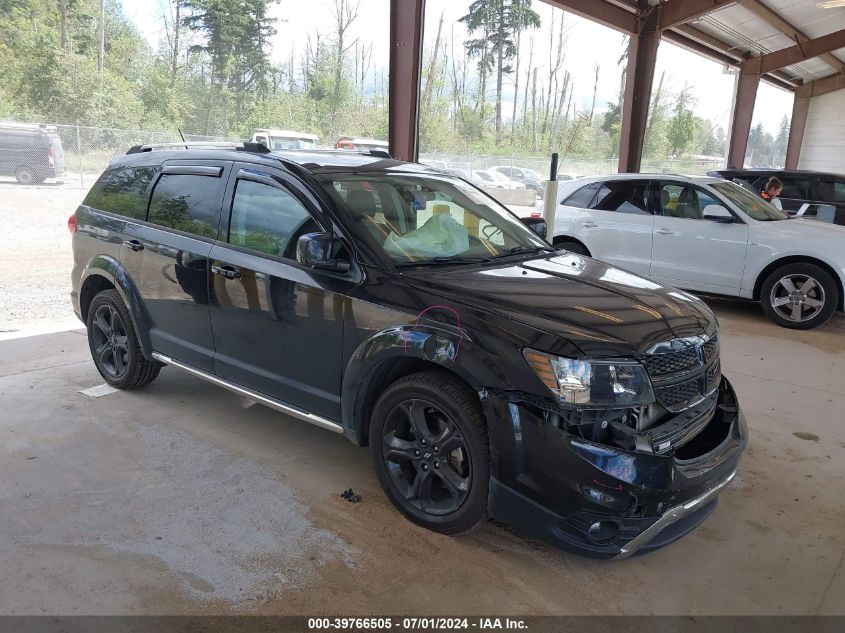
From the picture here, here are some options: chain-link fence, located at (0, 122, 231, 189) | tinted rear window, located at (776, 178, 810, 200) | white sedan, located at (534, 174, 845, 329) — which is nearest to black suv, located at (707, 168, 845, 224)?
tinted rear window, located at (776, 178, 810, 200)

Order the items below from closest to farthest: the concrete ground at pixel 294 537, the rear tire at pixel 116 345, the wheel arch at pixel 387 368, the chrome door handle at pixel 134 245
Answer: the concrete ground at pixel 294 537 → the wheel arch at pixel 387 368 → the chrome door handle at pixel 134 245 → the rear tire at pixel 116 345

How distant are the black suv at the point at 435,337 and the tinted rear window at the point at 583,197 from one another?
4.53m

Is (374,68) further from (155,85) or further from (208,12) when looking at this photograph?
(155,85)

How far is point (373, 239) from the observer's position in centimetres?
321

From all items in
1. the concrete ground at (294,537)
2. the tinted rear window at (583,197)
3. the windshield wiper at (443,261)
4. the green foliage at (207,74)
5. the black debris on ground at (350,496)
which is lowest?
the concrete ground at (294,537)

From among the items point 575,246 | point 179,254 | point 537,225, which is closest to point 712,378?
point 537,225

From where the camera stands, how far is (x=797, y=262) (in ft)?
23.4

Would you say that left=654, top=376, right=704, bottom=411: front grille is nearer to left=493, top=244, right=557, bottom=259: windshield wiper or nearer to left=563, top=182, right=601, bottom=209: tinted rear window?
left=493, top=244, right=557, bottom=259: windshield wiper

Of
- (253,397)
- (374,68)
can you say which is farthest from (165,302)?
(374,68)

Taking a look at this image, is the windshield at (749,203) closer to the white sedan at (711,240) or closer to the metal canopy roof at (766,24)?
the white sedan at (711,240)

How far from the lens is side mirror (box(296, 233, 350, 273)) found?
3006 mm

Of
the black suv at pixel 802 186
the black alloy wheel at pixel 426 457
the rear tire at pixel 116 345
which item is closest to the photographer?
the black alloy wheel at pixel 426 457

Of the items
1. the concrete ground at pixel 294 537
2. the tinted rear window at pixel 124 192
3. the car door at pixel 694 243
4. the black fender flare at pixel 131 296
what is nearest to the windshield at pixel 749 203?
the car door at pixel 694 243

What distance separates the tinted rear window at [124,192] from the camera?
4.30 metres
